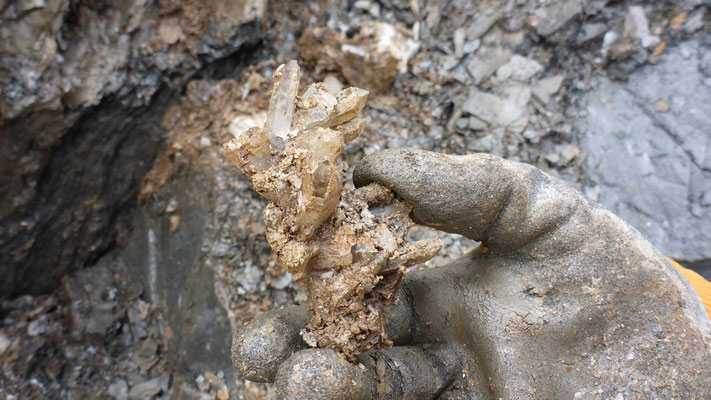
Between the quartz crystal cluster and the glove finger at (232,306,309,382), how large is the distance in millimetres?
67

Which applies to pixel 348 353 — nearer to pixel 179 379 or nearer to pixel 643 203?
pixel 179 379

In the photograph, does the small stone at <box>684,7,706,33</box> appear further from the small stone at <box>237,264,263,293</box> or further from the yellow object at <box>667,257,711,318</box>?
the small stone at <box>237,264,263,293</box>

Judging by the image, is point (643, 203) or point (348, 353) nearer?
point (348, 353)

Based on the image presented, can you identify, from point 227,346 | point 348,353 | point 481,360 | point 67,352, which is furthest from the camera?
point 67,352

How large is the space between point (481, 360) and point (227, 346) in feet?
4.34

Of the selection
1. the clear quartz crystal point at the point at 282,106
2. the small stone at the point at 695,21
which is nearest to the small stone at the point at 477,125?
the small stone at the point at 695,21

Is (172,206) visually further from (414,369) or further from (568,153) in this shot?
(568,153)

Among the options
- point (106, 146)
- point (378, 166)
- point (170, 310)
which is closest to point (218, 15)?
point (106, 146)

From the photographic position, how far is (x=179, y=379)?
257 centimetres

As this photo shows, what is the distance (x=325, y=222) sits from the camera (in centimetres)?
142

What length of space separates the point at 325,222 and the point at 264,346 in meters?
0.37

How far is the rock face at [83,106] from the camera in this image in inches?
85.0

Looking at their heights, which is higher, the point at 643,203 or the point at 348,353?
the point at 348,353

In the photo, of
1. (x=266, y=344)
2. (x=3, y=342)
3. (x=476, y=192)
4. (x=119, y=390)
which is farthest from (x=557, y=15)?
(x=3, y=342)
